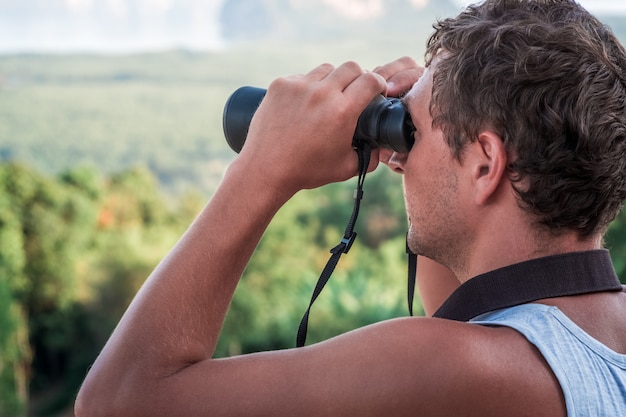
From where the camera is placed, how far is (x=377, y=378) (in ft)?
2.74

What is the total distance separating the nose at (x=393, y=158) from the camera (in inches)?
43.2

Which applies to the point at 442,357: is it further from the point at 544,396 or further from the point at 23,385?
the point at 23,385

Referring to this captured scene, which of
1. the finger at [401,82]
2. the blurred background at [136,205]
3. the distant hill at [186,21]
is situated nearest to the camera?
the finger at [401,82]

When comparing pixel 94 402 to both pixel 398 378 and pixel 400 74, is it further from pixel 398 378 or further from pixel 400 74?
pixel 400 74

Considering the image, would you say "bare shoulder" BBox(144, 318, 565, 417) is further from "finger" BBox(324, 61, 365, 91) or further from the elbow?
"finger" BBox(324, 61, 365, 91)

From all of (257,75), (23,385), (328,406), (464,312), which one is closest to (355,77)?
(464,312)

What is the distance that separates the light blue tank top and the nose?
0.27 m

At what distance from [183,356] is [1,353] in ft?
63.3

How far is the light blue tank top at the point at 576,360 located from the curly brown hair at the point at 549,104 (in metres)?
0.13

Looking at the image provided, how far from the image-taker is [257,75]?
3466 cm

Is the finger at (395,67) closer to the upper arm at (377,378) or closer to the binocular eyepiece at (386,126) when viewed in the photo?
the binocular eyepiece at (386,126)

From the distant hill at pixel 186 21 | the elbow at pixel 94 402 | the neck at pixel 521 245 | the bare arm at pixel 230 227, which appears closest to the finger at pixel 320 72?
the bare arm at pixel 230 227

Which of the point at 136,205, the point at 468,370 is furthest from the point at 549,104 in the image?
the point at 136,205

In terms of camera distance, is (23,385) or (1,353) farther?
(23,385)
